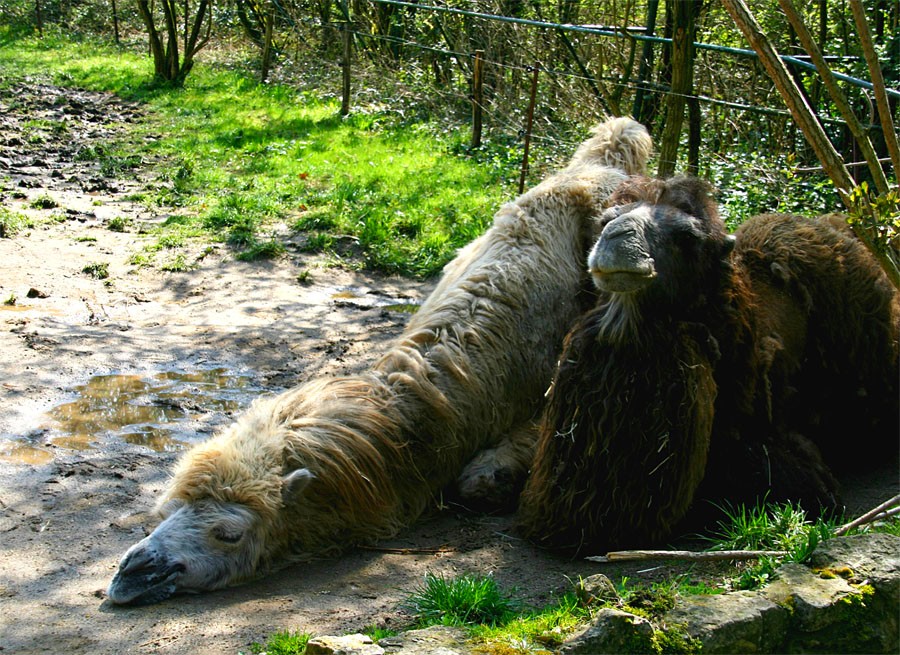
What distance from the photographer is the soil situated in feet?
12.0

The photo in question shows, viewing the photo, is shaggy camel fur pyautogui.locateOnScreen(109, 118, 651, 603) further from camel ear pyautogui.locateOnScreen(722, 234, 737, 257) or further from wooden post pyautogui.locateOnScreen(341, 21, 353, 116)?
wooden post pyautogui.locateOnScreen(341, 21, 353, 116)

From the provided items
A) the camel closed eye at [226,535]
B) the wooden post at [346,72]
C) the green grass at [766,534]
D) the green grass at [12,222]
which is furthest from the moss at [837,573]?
the wooden post at [346,72]

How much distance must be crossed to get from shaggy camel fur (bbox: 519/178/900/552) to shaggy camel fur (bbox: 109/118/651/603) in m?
0.60

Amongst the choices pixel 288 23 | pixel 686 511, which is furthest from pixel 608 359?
pixel 288 23

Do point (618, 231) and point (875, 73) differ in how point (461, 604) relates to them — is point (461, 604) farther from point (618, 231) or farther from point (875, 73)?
point (875, 73)

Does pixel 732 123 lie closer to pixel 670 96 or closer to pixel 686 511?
pixel 670 96

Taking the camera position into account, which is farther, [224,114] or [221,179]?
[224,114]

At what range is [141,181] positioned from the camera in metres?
Result: 11.1

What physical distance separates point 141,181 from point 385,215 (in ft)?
10.8

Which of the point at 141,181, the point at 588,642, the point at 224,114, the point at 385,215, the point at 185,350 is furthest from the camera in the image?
the point at 224,114

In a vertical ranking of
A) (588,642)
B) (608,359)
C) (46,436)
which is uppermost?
(608,359)

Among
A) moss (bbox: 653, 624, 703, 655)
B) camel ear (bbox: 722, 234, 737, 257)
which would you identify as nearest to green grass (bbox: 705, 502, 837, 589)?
moss (bbox: 653, 624, 703, 655)

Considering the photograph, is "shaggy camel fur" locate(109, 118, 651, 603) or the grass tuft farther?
"shaggy camel fur" locate(109, 118, 651, 603)

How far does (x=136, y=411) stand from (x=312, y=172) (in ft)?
20.3
